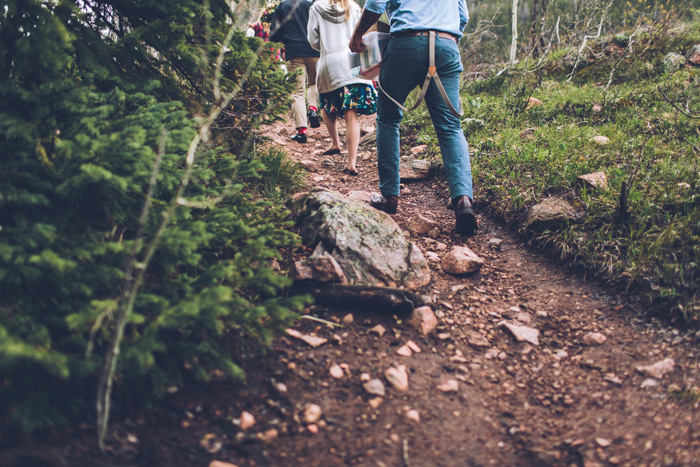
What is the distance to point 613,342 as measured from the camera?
2283 millimetres

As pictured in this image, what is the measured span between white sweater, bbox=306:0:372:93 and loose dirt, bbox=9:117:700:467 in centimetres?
296

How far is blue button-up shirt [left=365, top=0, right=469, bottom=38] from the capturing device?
302cm

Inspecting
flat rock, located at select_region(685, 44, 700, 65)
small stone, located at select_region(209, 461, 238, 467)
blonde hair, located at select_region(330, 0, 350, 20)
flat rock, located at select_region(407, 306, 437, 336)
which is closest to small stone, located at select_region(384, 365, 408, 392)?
flat rock, located at select_region(407, 306, 437, 336)

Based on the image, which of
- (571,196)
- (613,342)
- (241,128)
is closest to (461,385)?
(613,342)

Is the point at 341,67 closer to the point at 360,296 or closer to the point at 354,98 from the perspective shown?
the point at 354,98

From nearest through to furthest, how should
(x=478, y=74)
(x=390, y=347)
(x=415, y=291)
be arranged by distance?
1. (x=390, y=347)
2. (x=415, y=291)
3. (x=478, y=74)

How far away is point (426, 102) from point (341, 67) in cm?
165

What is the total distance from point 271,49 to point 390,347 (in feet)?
9.35

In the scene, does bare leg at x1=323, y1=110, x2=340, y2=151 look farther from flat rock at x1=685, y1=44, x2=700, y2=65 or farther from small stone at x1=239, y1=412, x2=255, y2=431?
flat rock at x1=685, y1=44, x2=700, y2=65

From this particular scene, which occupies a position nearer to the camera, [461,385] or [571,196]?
[461,385]

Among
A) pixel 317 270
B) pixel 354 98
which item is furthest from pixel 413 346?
pixel 354 98

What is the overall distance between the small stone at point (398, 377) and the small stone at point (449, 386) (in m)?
0.17

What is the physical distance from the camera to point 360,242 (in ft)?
8.79

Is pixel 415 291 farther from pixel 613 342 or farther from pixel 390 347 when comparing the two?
pixel 613 342
